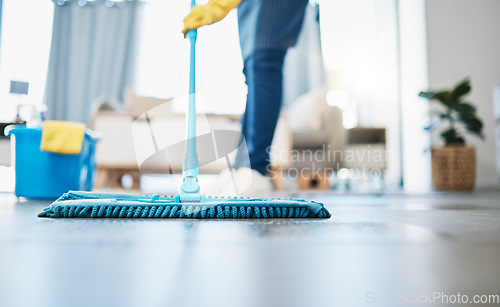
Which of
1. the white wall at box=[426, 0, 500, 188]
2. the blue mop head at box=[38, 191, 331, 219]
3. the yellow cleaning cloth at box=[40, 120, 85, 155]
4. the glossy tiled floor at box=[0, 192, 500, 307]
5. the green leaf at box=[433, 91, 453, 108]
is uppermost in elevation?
the white wall at box=[426, 0, 500, 188]

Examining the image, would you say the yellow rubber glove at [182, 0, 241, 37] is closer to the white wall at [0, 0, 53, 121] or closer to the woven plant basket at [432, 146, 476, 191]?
the woven plant basket at [432, 146, 476, 191]

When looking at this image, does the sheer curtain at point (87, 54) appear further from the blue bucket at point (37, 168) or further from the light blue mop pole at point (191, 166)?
the light blue mop pole at point (191, 166)

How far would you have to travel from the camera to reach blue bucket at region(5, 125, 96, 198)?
106 cm

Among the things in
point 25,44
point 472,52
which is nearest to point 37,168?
point 472,52

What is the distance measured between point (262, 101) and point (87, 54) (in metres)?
4.49

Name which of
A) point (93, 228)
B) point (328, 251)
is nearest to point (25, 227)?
point (93, 228)

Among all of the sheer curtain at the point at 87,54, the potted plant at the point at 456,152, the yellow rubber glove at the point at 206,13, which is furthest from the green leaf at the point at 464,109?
the sheer curtain at the point at 87,54

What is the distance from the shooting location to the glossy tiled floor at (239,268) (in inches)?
9.2

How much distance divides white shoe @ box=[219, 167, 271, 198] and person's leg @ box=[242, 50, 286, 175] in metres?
0.10

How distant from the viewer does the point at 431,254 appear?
30 cm

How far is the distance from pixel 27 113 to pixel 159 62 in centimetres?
384

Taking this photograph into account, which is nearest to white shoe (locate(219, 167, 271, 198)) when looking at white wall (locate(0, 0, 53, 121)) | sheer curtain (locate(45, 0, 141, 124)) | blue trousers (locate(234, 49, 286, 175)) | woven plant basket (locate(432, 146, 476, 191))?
blue trousers (locate(234, 49, 286, 175))

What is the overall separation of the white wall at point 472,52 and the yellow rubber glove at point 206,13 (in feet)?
8.64

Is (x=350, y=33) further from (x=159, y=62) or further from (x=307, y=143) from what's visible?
(x=159, y=62)
